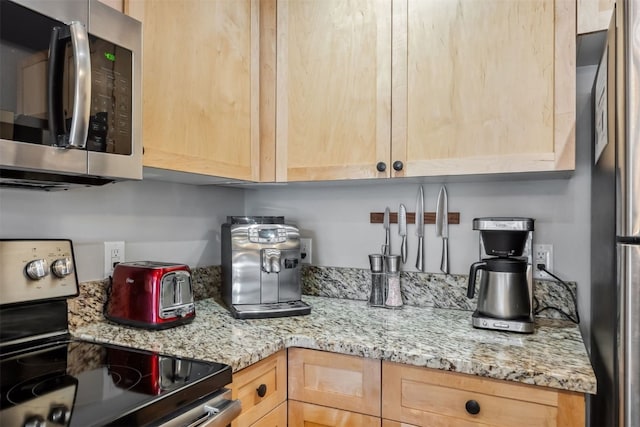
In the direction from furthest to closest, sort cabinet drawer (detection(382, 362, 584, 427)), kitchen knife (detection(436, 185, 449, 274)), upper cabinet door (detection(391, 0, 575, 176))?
kitchen knife (detection(436, 185, 449, 274)) < upper cabinet door (detection(391, 0, 575, 176)) < cabinet drawer (detection(382, 362, 584, 427))

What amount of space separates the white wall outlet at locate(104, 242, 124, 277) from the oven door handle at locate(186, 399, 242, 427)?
0.72m

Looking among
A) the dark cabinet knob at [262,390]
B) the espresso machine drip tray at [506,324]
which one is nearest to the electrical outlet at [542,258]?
the espresso machine drip tray at [506,324]

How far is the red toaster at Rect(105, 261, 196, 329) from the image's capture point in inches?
51.4

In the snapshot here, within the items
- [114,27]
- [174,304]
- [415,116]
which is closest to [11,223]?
[174,304]

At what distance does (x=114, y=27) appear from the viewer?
3.47 ft

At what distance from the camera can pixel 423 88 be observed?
1444 mm

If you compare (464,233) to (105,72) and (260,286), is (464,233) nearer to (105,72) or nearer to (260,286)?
(260,286)

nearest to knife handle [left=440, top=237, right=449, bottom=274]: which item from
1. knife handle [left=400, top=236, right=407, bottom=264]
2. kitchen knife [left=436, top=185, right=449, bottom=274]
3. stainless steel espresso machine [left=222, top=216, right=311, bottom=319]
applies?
kitchen knife [left=436, top=185, right=449, bottom=274]

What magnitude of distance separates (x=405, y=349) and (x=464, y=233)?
Result: 2.31ft

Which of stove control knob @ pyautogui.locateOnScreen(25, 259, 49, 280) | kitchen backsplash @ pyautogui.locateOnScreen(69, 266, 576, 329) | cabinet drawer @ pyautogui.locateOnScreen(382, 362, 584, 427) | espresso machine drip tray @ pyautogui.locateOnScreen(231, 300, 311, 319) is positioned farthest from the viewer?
espresso machine drip tray @ pyautogui.locateOnScreen(231, 300, 311, 319)

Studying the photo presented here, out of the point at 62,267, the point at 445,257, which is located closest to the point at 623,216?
the point at 445,257

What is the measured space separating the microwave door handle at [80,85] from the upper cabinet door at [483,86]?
94 centimetres

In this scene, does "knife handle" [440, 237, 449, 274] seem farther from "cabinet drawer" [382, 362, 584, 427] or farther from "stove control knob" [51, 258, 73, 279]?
"stove control knob" [51, 258, 73, 279]

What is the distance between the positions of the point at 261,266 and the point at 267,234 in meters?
0.12
